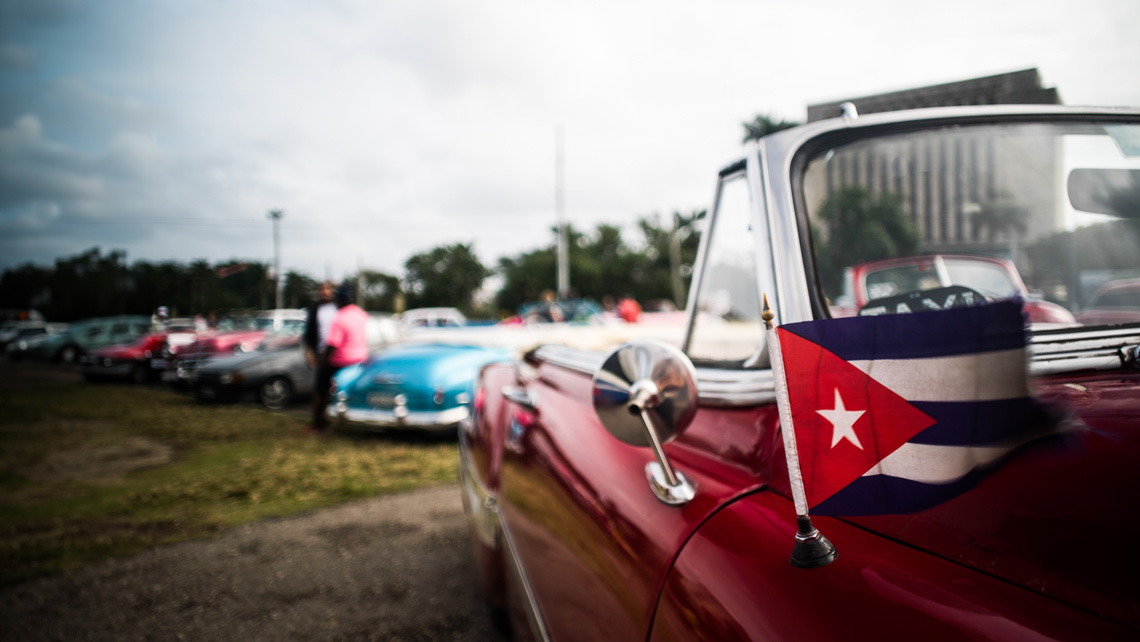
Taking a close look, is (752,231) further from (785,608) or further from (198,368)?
(198,368)

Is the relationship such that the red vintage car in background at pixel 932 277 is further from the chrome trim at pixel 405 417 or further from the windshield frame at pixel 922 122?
the chrome trim at pixel 405 417

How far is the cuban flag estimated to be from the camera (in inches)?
25.0

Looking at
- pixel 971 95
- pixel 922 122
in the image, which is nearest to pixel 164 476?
pixel 922 122

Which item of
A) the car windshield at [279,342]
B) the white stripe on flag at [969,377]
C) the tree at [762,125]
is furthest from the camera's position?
the car windshield at [279,342]

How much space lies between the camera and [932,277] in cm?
165

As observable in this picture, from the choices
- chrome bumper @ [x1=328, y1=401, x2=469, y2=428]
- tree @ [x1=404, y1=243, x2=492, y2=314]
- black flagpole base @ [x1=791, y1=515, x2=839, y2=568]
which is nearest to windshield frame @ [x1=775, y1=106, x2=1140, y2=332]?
black flagpole base @ [x1=791, y1=515, x2=839, y2=568]

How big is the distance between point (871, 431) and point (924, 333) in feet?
0.43

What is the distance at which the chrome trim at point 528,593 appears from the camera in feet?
4.66

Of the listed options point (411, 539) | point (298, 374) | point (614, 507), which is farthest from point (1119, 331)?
point (298, 374)

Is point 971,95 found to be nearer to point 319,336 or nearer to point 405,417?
point 405,417

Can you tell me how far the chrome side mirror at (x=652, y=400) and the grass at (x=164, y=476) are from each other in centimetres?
362

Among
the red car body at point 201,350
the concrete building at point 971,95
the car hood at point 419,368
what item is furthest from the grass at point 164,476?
the concrete building at point 971,95

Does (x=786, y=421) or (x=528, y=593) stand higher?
(x=786, y=421)

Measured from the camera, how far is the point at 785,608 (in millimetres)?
697
